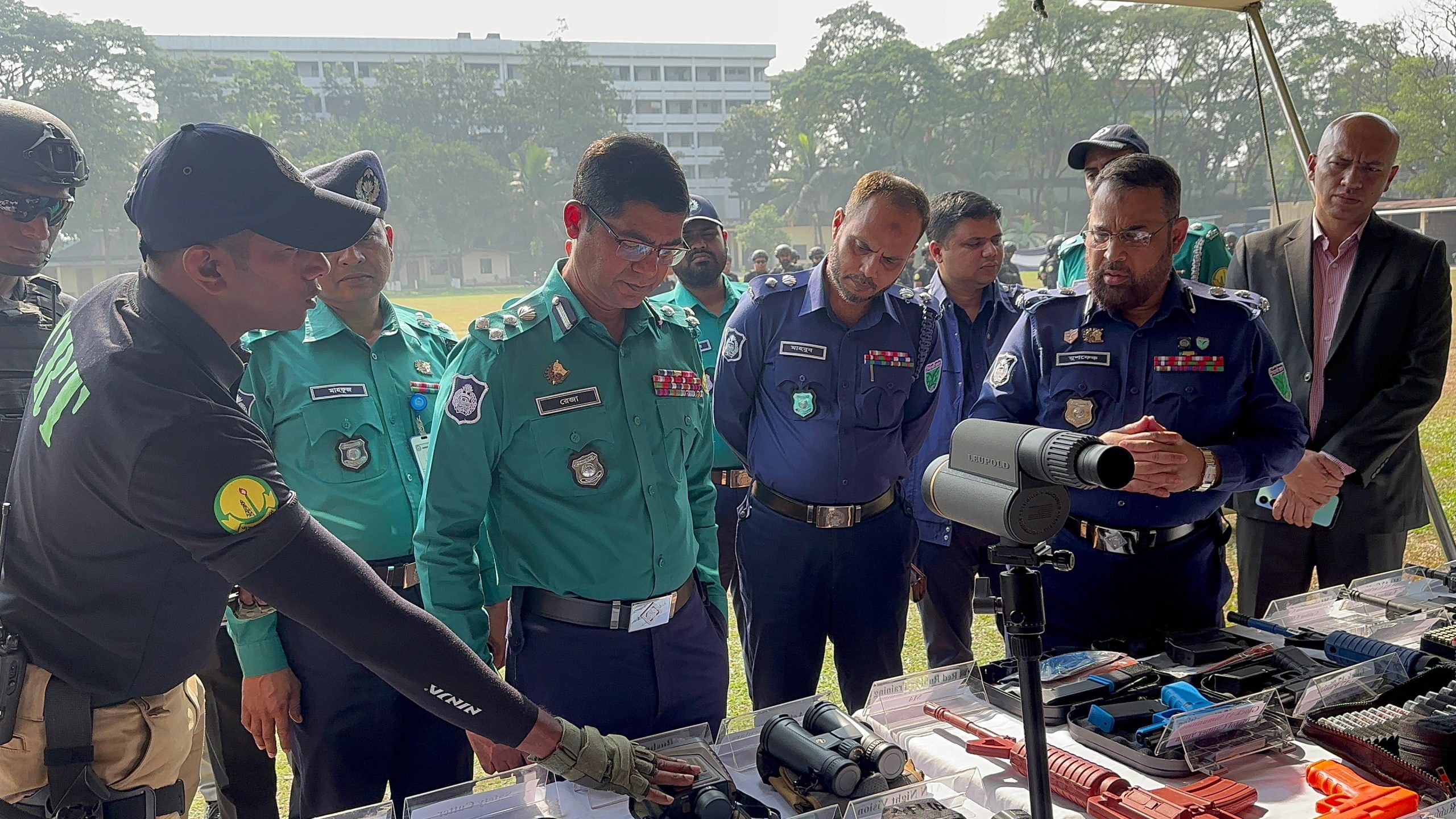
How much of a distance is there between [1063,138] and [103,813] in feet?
140

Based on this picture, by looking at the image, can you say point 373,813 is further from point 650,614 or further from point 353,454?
point 353,454

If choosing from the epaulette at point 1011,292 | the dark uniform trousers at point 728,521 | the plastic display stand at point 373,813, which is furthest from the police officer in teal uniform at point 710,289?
the plastic display stand at point 373,813

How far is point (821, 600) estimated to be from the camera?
303 centimetres

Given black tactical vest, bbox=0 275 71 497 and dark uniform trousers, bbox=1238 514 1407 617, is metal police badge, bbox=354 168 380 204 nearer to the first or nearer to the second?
black tactical vest, bbox=0 275 71 497

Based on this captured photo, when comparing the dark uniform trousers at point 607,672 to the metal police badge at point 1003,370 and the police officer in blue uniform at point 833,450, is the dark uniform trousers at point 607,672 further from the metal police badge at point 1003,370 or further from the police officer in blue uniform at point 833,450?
the metal police badge at point 1003,370

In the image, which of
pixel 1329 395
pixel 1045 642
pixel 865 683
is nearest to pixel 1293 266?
pixel 1329 395

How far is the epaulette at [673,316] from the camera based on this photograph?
91.6 inches

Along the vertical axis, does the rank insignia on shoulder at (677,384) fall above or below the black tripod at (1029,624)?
above

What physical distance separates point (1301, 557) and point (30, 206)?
13.9 ft

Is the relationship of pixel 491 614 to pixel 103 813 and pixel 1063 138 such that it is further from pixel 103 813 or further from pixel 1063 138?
pixel 1063 138

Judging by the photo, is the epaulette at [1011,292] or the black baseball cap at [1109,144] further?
the epaulette at [1011,292]

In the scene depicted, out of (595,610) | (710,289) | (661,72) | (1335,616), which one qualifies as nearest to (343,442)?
(595,610)

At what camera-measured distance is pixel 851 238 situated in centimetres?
304

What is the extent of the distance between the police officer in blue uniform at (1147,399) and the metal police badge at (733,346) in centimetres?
87
